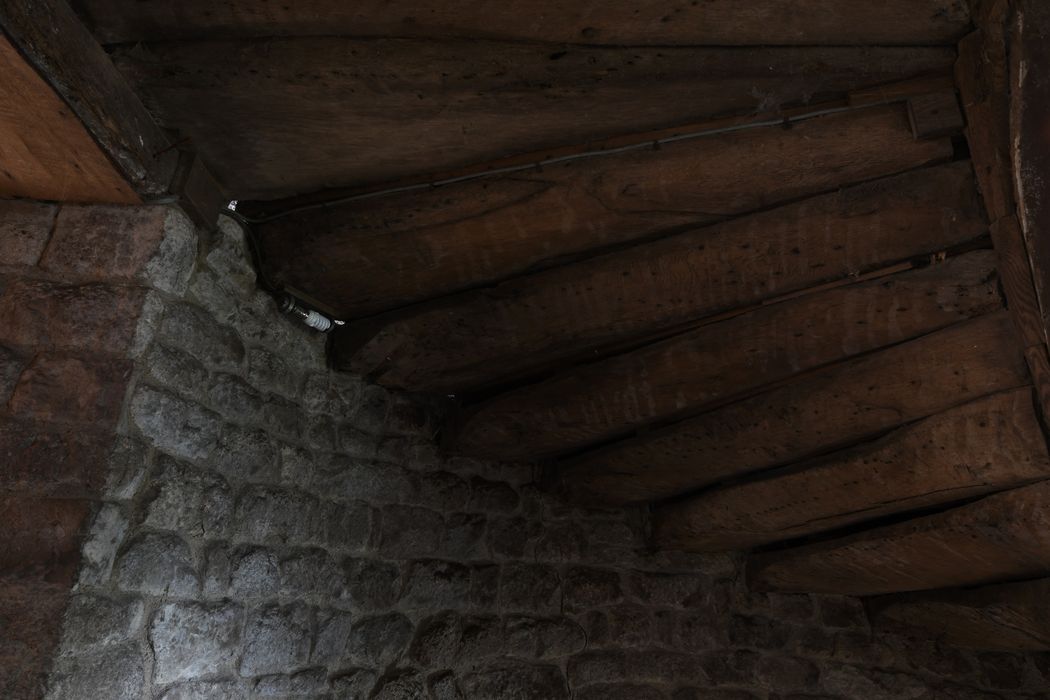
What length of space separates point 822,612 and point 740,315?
1457mm

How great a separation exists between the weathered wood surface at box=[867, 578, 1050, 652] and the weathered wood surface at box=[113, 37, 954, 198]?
1.65m

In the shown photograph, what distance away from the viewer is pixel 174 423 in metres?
1.94

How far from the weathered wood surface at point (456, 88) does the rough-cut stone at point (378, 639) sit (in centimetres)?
133

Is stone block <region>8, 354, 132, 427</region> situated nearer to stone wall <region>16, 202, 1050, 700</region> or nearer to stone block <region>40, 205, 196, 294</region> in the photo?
stone wall <region>16, 202, 1050, 700</region>

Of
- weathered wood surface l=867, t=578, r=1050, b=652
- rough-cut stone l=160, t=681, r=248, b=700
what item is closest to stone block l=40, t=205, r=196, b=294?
rough-cut stone l=160, t=681, r=248, b=700

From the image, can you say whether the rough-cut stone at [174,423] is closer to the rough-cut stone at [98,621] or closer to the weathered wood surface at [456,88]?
the rough-cut stone at [98,621]

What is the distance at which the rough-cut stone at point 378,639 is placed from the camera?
2.40 m

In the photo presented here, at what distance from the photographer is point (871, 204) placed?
6.49 feet

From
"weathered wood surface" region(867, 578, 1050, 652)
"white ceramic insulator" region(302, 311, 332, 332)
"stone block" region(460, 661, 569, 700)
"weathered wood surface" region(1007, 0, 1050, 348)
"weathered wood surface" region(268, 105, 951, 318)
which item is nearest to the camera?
"weathered wood surface" region(1007, 0, 1050, 348)

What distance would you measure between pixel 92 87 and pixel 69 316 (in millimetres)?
490

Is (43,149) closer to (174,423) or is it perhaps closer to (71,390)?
(71,390)

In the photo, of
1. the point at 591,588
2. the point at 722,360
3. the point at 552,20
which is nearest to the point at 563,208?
the point at 552,20

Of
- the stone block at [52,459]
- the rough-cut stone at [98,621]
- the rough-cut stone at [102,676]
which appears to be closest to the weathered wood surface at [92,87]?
the stone block at [52,459]

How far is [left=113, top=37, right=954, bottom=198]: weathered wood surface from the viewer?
1747mm
